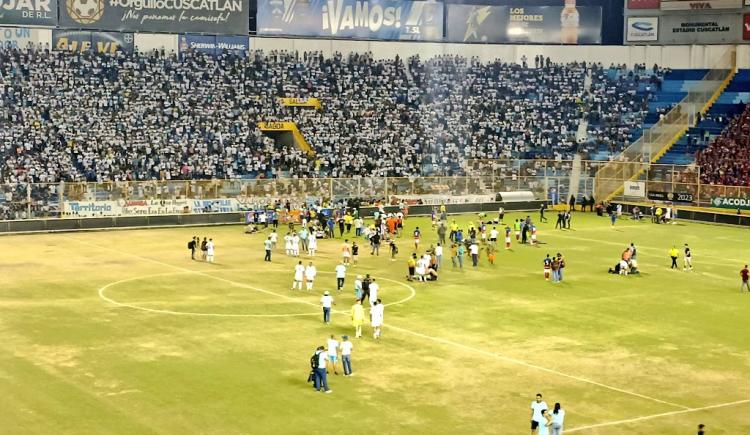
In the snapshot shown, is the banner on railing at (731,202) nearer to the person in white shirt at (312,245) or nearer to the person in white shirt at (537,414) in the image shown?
the person in white shirt at (312,245)

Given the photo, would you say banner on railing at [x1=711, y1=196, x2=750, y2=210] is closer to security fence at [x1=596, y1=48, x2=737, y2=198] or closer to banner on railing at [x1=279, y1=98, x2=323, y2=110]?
security fence at [x1=596, y1=48, x2=737, y2=198]

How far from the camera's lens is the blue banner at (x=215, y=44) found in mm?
86625

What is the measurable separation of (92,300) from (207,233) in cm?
2199

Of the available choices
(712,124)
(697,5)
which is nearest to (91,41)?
(712,124)

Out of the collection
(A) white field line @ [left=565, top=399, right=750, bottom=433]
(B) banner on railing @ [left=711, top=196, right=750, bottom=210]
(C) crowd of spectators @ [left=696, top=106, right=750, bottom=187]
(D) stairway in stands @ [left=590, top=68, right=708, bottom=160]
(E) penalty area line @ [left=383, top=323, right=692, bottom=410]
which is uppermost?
(D) stairway in stands @ [left=590, top=68, right=708, bottom=160]

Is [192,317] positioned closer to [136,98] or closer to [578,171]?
[136,98]

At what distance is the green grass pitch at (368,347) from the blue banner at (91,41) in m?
28.7

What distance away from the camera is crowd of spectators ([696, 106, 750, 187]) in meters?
82.0

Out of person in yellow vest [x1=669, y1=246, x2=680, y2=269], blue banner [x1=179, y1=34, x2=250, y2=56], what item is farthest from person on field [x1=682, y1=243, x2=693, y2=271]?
blue banner [x1=179, y1=34, x2=250, y2=56]

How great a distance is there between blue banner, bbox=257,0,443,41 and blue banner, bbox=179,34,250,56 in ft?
6.26

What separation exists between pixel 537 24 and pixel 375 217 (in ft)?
134

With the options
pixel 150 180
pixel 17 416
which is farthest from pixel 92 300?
pixel 150 180

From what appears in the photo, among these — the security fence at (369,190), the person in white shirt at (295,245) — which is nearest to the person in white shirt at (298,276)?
the person in white shirt at (295,245)

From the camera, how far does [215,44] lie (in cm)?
8806
